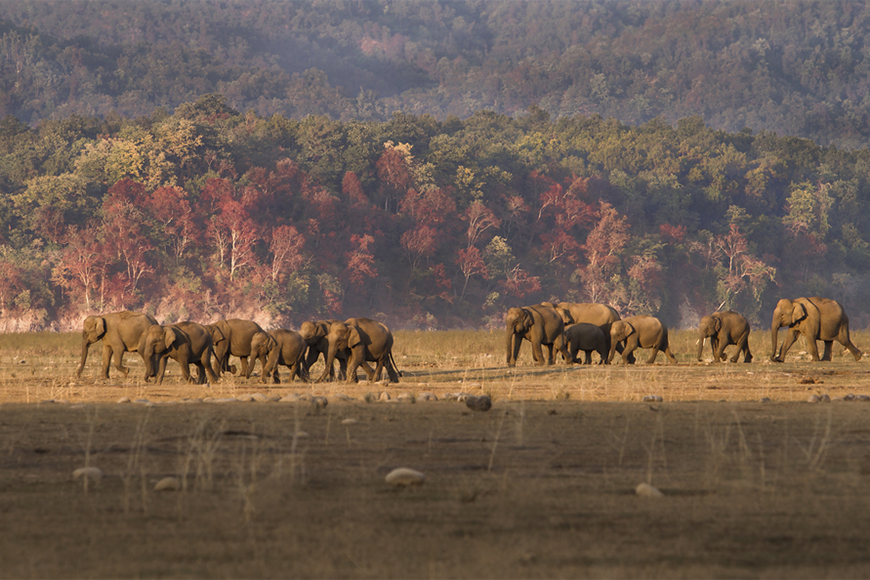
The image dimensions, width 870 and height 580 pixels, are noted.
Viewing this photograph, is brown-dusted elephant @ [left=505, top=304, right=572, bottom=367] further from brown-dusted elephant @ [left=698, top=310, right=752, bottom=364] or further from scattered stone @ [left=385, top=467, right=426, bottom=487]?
scattered stone @ [left=385, top=467, right=426, bottom=487]

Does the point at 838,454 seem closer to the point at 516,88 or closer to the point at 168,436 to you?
the point at 168,436

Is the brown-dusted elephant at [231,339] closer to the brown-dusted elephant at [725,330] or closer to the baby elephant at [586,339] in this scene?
the baby elephant at [586,339]

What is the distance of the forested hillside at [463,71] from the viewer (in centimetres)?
12438

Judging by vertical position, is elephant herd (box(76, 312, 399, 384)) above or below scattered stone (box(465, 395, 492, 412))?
below

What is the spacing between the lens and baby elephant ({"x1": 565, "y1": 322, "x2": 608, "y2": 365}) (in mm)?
27297

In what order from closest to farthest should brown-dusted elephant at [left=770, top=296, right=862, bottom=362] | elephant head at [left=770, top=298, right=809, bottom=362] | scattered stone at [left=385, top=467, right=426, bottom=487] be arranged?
1. scattered stone at [left=385, top=467, right=426, bottom=487]
2. brown-dusted elephant at [left=770, top=296, right=862, bottom=362]
3. elephant head at [left=770, top=298, right=809, bottom=362]

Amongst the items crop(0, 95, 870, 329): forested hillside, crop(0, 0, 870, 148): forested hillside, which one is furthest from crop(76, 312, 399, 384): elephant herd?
crop(0, 0, 870, 148): forested hillside

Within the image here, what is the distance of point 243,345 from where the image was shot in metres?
21.6

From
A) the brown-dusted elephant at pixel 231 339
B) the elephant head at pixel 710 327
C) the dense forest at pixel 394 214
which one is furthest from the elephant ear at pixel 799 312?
the dense forest at pixel 394 214

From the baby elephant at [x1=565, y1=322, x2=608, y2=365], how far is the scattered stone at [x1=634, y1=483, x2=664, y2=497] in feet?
66.9

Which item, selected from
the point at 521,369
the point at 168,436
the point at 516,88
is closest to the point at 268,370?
the point at 521,369

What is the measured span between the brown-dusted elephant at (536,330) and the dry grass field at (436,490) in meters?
13.2

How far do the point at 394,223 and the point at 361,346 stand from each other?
50685 millimetres

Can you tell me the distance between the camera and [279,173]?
224 feet
